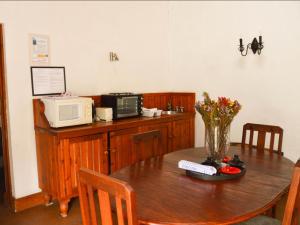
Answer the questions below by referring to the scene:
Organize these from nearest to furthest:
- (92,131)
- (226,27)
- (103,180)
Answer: (103,180) < (92,131) < (226,27)

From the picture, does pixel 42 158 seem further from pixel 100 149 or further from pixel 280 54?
pixel 280 54

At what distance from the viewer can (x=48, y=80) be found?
10.2 feet

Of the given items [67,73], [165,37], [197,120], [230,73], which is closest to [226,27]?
[230,73]

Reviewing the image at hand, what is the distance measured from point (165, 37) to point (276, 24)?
5.34ft

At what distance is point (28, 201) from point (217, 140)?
2.23 meters

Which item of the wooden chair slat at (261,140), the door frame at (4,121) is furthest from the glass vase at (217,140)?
the door frame at (4,121)

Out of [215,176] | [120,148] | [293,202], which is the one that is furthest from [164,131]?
[293,202]

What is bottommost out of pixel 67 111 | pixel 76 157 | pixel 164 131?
pixel 76 157

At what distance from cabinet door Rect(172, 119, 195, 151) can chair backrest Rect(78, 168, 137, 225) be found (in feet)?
8.11

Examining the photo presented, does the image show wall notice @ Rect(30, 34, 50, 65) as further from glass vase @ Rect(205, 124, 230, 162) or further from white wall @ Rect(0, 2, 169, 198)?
glass vase @ Rect(205, 124, 230, 162)

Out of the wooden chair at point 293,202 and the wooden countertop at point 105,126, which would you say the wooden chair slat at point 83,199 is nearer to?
the wooden chair at point 293,202

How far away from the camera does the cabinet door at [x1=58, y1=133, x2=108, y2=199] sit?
8.96 ft

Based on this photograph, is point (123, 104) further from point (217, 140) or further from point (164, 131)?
point (217, 140)

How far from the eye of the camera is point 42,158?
2.98 meters
